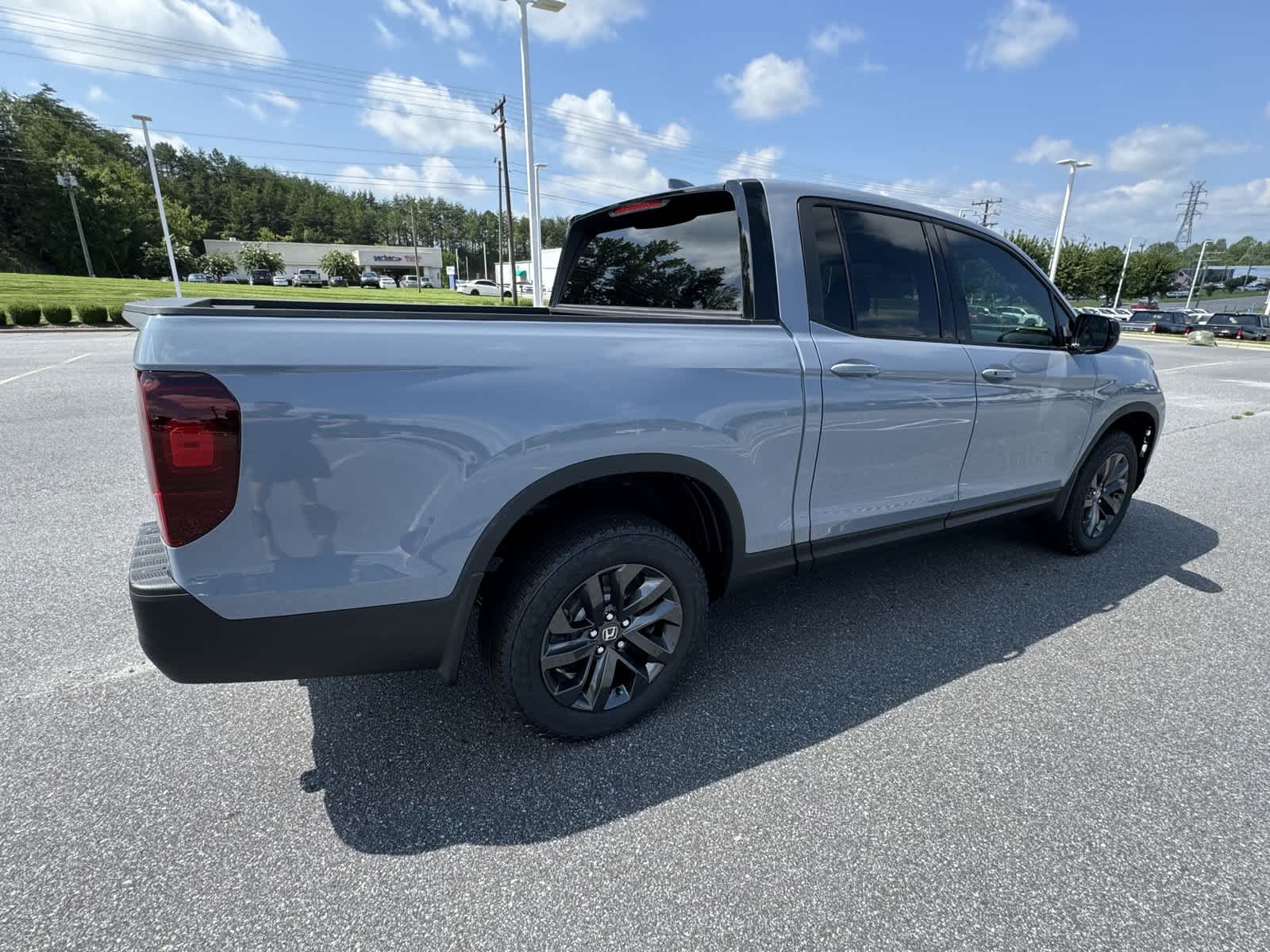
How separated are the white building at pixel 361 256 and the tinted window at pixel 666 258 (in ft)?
288

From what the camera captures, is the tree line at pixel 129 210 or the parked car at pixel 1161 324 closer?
the parked car at pixel 1161 324

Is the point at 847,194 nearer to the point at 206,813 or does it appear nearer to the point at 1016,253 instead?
the point at 1016,253

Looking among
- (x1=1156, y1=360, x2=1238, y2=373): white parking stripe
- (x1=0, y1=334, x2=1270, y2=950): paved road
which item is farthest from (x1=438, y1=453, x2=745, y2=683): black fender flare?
(x1=1156, y1=360, x2=1238, y2=373): white parking stripe

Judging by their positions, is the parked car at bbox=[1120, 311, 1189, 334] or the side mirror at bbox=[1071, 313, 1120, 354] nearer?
the side mirror at bbox=[1071, 313, 1120, 354]

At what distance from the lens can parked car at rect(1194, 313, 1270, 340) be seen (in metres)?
32.2

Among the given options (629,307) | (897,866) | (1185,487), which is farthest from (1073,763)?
(1185,487)

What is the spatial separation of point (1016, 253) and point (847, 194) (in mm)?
1281

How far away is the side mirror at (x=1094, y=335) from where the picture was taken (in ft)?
10.9

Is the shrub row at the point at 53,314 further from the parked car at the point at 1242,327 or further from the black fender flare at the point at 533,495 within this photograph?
the parked car at the point at 1242,327

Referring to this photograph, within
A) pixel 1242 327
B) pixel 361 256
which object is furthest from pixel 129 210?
pixel 1242 327

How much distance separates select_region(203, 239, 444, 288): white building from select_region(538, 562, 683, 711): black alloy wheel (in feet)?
292

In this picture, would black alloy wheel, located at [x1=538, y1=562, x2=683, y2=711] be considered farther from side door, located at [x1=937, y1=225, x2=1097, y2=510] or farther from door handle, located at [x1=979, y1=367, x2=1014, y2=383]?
door handle, located at [x1=979, y1=367, x2=1014, y2=383]

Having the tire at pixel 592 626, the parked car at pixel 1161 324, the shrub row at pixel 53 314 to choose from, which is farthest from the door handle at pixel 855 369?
the parked car at pixel 1161 324

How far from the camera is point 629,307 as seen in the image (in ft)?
10.00
